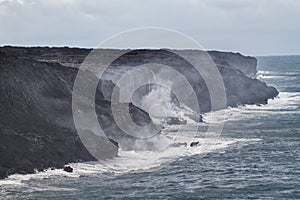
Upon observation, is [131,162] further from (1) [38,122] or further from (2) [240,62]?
(2) [240,62]

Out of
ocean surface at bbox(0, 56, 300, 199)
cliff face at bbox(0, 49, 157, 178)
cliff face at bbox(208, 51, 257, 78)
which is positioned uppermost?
cliff face at bbox(208, 51, 257, 78)

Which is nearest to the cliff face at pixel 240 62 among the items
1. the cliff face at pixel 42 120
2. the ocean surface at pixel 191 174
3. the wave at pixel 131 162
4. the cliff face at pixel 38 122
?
the cliff face at pixel 42 120

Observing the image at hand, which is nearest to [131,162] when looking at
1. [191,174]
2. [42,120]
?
[191,174]

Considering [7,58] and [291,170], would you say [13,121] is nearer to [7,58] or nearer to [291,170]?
[7,58]

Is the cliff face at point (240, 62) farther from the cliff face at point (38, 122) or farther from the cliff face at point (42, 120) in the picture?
the cliff face at point (38, 122)

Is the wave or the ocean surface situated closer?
the ocean surface

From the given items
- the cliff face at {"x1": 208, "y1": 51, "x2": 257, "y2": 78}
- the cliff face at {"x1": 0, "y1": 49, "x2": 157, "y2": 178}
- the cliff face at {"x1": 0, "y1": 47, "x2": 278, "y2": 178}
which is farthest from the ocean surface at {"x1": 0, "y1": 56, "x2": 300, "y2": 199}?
the cliff face at {"x1": 208, "y1": 51, "x2": 257, "y2": 78}

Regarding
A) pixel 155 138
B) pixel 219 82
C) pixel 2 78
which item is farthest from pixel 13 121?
pixel 219 82

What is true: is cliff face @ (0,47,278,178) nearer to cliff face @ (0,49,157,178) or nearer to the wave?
cliff face @ (0,49,157,178)
